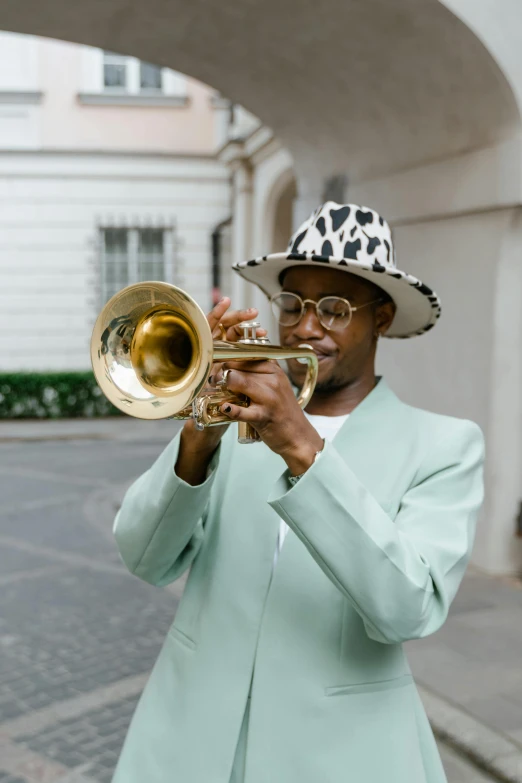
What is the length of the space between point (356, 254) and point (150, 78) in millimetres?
15719

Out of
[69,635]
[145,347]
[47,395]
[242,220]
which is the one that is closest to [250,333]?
[145,347]

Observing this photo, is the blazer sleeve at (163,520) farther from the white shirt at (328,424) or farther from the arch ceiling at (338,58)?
the arch ceiling at (338,58)

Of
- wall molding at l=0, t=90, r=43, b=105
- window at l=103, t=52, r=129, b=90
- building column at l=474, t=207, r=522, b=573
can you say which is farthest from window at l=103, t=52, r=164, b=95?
building column at l=474, t=207, r=522, b=573

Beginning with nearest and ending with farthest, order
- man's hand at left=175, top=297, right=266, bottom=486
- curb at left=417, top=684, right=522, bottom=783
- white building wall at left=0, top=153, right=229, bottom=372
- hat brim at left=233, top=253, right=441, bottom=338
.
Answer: man's hand at left=175, top=297, right=266, bottom=486, hat brim at left=233, top=253, right=441, bottom=338, curb at left=417, top=684, right=522, bottom=783, white building wall at left=0, top=153, right=229, bottom=372

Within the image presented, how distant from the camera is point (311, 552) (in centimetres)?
150

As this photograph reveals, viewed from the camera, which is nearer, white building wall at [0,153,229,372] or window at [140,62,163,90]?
white building wall at [0,153,229,372]

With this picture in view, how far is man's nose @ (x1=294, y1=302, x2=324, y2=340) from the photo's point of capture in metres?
1.86

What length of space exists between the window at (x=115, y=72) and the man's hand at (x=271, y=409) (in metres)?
16.1

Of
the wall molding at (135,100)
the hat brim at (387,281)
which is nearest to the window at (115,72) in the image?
the wall molding at (135,100)

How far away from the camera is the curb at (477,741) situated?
3465 mm

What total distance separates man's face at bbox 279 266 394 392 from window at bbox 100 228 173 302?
14814mm

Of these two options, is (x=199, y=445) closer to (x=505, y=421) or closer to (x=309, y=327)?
(x=309, y=327)

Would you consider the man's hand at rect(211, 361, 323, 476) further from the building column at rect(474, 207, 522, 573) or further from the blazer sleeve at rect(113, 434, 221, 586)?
the building column at rect(474, 207, 522, 573)

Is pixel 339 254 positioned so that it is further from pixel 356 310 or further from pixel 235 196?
pixel 235 196
